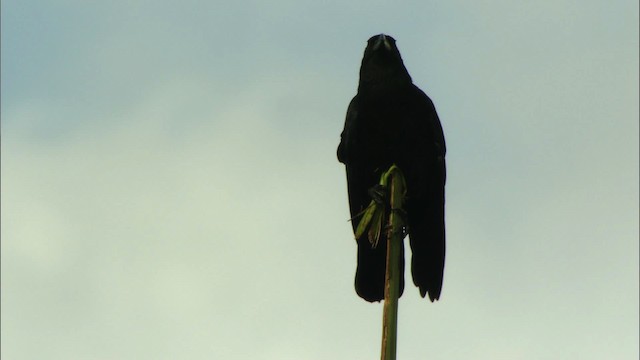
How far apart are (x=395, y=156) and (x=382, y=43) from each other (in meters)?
1.25

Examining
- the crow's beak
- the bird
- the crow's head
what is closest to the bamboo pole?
the bird

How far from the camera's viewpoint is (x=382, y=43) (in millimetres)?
8602

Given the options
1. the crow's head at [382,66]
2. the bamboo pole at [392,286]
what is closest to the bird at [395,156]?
the crow's head at [382,66]

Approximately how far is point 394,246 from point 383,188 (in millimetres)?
1259

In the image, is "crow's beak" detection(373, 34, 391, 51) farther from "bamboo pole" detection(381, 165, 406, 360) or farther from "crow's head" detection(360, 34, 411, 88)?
"bamboo pole" detection(381, 165, 406, 360)

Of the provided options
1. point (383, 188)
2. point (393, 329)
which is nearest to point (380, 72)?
point (383, 188)

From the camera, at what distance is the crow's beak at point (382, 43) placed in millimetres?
8578

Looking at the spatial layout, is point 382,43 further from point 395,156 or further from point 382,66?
point 395,156

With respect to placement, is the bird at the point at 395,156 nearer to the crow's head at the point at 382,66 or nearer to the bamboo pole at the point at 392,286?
the crow's head at the point at 382,66

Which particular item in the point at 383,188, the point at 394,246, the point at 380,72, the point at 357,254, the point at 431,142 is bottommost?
the point at 394,246

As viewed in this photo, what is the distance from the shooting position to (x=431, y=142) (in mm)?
8078

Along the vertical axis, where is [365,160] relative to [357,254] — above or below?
above

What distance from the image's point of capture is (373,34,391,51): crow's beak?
858 centimetres

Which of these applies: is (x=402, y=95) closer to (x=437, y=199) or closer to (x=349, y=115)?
(x=349, y=115)
